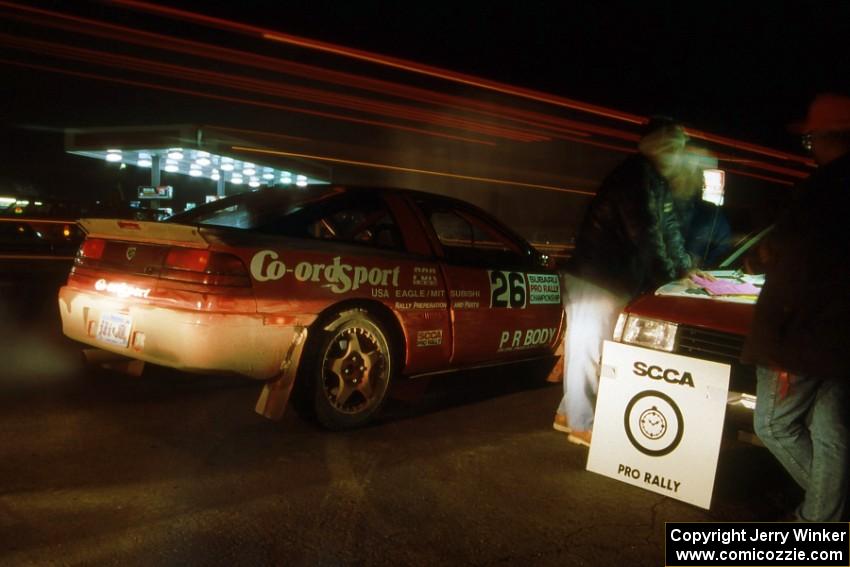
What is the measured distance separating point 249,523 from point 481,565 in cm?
100

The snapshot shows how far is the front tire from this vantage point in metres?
3.99

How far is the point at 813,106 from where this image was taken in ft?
9.16

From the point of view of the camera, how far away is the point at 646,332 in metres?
3.50

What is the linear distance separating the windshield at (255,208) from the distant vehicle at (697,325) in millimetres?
2101

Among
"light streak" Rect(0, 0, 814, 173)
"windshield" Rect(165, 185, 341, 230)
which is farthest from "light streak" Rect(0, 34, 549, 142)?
"windshield" Rect(165, 185, 341, 230)

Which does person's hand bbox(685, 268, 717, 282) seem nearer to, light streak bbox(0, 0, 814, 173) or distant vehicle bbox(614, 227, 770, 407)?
distant vehicle bbox(614, 227, 770, 407)

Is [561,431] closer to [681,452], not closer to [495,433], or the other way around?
[495,433]

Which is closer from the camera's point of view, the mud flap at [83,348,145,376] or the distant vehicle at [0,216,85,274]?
the mud flap at [83,348,145,376]

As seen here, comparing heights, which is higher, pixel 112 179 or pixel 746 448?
pixel 112 179

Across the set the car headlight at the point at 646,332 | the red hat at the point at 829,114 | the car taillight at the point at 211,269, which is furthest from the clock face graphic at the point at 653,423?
the car taillight at the point at 211,269

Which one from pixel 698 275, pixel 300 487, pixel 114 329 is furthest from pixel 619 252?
pixel 114 329

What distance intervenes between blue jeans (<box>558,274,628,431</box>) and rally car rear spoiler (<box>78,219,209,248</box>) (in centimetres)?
226

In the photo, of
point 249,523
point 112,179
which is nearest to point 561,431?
point 249,523

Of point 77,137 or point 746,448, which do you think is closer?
point 746,448
